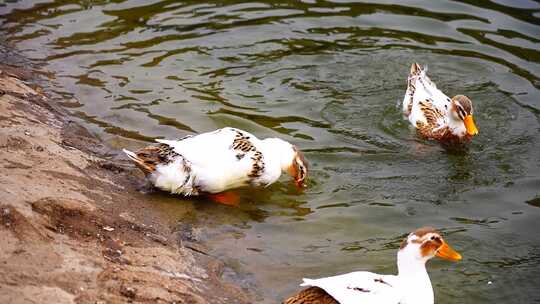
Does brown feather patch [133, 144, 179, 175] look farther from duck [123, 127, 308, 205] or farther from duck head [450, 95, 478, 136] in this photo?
duck head [450, 95, 478, 136]

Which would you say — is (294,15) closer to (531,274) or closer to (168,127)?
(168,127)

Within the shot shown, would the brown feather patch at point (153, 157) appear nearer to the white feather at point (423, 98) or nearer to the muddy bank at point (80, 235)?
the muddy bank at point (80, 235)

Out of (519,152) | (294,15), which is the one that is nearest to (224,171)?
(519,152)

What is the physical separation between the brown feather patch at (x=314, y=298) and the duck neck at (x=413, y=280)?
58 centimetres

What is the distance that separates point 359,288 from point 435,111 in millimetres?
4785

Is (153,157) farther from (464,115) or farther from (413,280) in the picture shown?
(464,115)

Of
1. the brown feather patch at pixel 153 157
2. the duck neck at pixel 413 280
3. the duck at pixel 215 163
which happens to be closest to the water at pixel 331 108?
the duck at pixel 215 163

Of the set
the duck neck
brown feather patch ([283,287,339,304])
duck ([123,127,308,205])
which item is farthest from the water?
brown feather patch ([283,287,339,304])

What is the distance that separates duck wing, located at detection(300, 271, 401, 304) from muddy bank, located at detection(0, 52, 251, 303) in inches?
31.4

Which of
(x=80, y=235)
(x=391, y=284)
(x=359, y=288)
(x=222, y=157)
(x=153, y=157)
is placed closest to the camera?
(x=359, y=288)

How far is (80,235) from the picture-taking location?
231 inches

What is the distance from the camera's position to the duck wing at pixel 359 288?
5.44m

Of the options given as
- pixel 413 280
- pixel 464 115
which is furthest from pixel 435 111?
pixel 413 280

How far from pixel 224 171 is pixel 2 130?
2.04 meters
